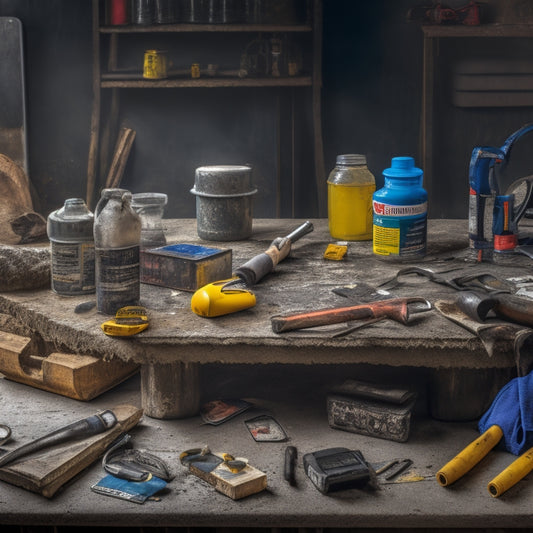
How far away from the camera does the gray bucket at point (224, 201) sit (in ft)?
8.71

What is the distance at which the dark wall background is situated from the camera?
4648 millimetres

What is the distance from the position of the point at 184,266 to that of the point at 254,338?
419mm

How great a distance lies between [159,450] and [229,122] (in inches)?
133

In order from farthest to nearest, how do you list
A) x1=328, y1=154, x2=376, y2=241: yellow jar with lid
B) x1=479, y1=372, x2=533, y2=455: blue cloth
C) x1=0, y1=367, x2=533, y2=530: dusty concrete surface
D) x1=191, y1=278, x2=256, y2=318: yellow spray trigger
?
x1=328, y1=154, x2=376, y2=241: yellow jar with lid, x1=191, y1=278, x2=256, y2=318: yellow spray trigger, x1=479, y1=372, x2=533, y2=455: blue cloth, x1=0, y1=367, x2=533, y2=530: dusty concrete surface

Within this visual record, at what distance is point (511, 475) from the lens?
1579mm

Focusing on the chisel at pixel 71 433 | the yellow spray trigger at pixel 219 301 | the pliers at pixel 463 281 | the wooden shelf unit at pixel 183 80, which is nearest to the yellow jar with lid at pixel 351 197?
the pliers at pixel 463 281

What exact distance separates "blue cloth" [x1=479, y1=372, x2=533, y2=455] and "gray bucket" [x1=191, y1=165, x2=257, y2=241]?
1221 mm

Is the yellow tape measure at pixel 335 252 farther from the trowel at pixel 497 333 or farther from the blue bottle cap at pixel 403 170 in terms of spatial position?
the trowel at pixel 497 333

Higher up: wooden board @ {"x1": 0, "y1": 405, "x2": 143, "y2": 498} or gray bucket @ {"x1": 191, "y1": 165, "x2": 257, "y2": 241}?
gray bucket @ {"x1": 191, "y1": 165, "x2": 257, "y2": 241}

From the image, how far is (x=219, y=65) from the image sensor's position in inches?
190

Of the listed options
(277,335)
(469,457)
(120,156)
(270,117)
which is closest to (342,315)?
(277,335)

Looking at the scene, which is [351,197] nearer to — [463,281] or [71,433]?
[463,281]

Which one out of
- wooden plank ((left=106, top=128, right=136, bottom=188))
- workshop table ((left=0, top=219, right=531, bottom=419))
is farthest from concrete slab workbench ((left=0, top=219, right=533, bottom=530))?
wooden plank ((left=106, top=128, right=136, bottom=188))

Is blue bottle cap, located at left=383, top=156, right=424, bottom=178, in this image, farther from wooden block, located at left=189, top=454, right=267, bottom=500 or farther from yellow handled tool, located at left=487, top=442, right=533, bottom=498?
wooden block, located at left=189, top=454, right=267, bottom=500
